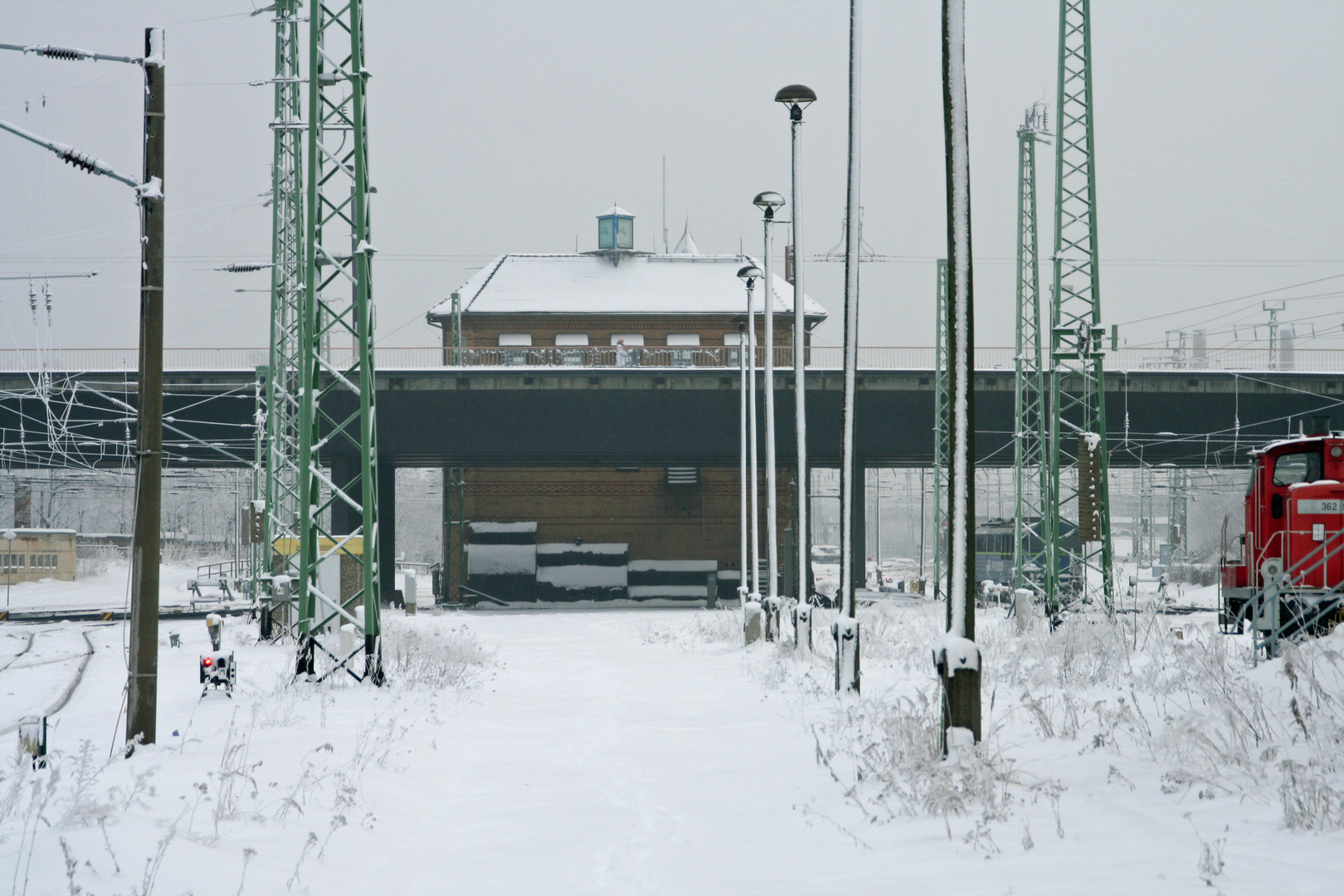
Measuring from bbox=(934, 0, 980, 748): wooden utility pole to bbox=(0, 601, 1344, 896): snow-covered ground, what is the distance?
0.48 m

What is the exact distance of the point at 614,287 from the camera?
58.4 metres

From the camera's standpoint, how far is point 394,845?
322 inches

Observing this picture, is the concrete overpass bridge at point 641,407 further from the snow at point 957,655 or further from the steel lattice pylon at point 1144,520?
the snow at point 957,655

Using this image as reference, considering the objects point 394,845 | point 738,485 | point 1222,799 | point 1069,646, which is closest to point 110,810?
point 394,845

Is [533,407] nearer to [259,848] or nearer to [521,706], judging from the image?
[521,706]

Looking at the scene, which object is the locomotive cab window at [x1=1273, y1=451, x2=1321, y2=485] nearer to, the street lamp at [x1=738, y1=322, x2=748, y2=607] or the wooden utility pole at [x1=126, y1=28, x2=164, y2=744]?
the street lamp at [x1=738, y1=322, x2=748, y2=607]

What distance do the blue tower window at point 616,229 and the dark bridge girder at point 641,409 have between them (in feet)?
66.7

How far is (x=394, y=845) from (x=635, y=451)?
35.2 m

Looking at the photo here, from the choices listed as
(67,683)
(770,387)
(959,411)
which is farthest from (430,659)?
(959,411)

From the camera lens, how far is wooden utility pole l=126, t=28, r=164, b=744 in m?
10.5

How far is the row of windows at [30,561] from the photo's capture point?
67188 millimetres

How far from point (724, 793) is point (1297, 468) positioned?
1176 centimetres

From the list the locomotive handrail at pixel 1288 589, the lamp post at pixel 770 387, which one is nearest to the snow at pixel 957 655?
Answer: the locomotive handrail at pixel 1288 589

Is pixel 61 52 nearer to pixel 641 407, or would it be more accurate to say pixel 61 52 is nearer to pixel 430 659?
pixel 430 659
